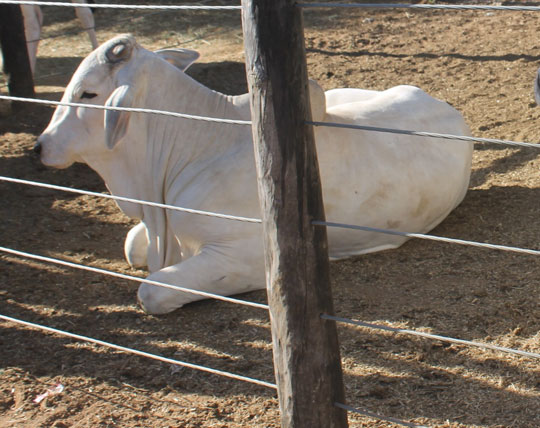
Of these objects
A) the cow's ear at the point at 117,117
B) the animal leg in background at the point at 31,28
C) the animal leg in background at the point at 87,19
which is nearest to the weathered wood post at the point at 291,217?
the cow's ear at the point at 117,117

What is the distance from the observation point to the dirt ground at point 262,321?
286cm

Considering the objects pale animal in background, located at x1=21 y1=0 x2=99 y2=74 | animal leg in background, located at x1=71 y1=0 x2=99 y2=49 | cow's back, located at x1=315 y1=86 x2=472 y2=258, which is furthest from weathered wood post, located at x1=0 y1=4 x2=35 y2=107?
cow's back, located at x1=315 y1=86 x2=472 y2=258

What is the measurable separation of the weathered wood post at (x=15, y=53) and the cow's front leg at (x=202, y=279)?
350cm

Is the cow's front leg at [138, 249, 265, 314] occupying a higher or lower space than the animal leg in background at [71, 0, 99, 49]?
lower

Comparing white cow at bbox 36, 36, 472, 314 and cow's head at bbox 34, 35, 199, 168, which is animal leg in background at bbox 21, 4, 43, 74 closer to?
white cow at bbox 36, 36, 472, 314

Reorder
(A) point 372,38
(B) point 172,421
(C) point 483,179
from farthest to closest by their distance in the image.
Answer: (A) point 372,38
(C) point 483,179
(B) point 172,421

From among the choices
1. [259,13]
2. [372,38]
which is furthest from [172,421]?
[372,38]

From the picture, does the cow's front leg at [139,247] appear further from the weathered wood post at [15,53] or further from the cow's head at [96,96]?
the weathered wood post at [15,53]

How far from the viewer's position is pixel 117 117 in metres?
3.61

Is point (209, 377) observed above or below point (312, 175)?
below

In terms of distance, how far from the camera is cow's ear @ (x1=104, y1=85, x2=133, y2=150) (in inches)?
142

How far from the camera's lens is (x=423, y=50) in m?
7.16

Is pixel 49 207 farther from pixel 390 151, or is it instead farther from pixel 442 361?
pixel 442 361

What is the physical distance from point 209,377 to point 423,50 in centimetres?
475
